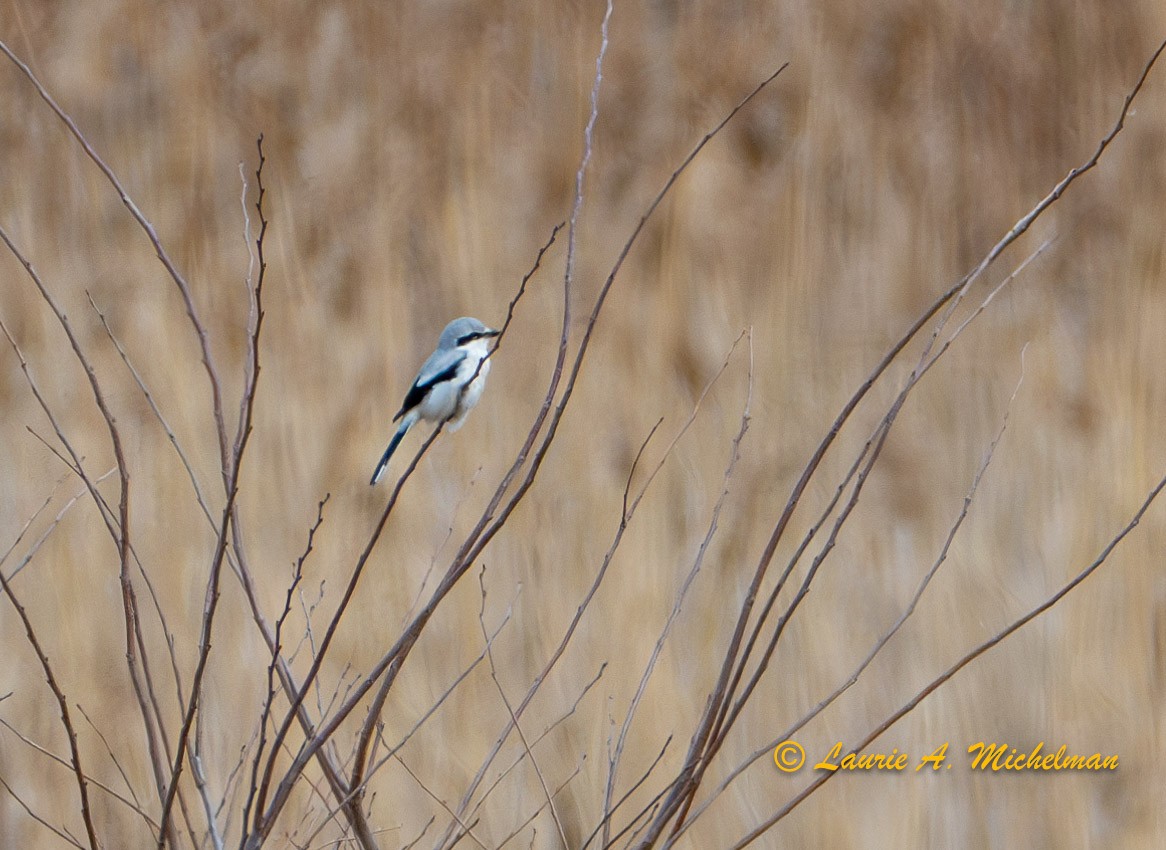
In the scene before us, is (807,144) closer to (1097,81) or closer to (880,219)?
(880,219)

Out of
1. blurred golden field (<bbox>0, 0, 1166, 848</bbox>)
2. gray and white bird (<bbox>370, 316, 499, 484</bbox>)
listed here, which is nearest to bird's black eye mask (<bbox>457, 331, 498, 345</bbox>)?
gray and white bird (<bbox>370, 316, 499, 484</bbox>)

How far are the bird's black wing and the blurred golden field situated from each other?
2.48 ft

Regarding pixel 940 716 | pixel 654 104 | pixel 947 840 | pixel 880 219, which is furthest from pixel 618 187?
pixel 947 840

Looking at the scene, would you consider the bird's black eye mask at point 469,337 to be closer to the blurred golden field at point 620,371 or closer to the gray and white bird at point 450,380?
the gray and white bird at point 450,380

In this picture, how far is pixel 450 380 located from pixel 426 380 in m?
0.07

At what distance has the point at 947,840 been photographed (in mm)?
3168

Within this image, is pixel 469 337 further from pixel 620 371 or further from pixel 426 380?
pixel 620 371

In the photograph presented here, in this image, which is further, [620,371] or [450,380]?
[620,371]

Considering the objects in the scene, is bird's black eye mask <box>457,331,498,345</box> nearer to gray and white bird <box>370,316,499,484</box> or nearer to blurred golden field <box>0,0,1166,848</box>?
gray and white bird <box>370,316,499,484</box>

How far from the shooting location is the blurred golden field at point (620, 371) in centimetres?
325

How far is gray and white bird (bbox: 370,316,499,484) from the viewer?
2535 millimetres

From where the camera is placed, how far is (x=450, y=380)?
2.57 meters

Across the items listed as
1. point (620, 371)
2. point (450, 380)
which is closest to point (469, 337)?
point (450, 380)

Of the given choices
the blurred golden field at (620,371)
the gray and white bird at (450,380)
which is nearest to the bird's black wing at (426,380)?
the gray and white bird at (450,380)
